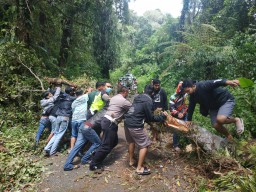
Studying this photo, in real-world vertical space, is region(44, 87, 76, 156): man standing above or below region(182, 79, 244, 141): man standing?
below

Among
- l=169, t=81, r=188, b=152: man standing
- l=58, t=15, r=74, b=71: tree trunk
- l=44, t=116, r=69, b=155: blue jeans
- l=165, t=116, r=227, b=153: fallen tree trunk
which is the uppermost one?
l=58, t=15, r=74, b=71: tree trunk

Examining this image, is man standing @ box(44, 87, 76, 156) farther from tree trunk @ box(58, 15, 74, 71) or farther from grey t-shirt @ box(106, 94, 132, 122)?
tree trunk @ box(58, 15, 74, 71)

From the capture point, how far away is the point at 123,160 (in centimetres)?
594

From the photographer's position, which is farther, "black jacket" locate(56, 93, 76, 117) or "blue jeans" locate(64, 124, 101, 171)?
"black jacket" locate(56, 93, 76, 117)

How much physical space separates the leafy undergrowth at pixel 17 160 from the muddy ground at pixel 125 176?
280 mm

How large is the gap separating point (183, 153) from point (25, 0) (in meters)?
8.02

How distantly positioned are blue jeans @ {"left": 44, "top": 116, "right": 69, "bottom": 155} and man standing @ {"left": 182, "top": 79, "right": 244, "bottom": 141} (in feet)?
11.1

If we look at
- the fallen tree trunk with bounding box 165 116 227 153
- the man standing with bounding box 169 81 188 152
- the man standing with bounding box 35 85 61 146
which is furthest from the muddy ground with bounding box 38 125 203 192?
the man standing with bounding box 35 85 61 146

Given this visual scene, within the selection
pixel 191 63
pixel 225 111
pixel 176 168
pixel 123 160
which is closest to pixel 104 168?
pixel 123 160

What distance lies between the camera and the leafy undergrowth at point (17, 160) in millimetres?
5180

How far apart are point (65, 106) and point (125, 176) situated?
8.58 ft

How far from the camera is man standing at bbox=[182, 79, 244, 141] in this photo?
4895 mm

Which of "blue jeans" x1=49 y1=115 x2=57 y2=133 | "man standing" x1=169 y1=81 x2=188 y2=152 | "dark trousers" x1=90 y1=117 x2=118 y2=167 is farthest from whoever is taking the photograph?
"blue jeans" x1=49 y1=115 x2=57 y2=133

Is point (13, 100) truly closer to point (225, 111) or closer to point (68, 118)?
point (68, 118)
